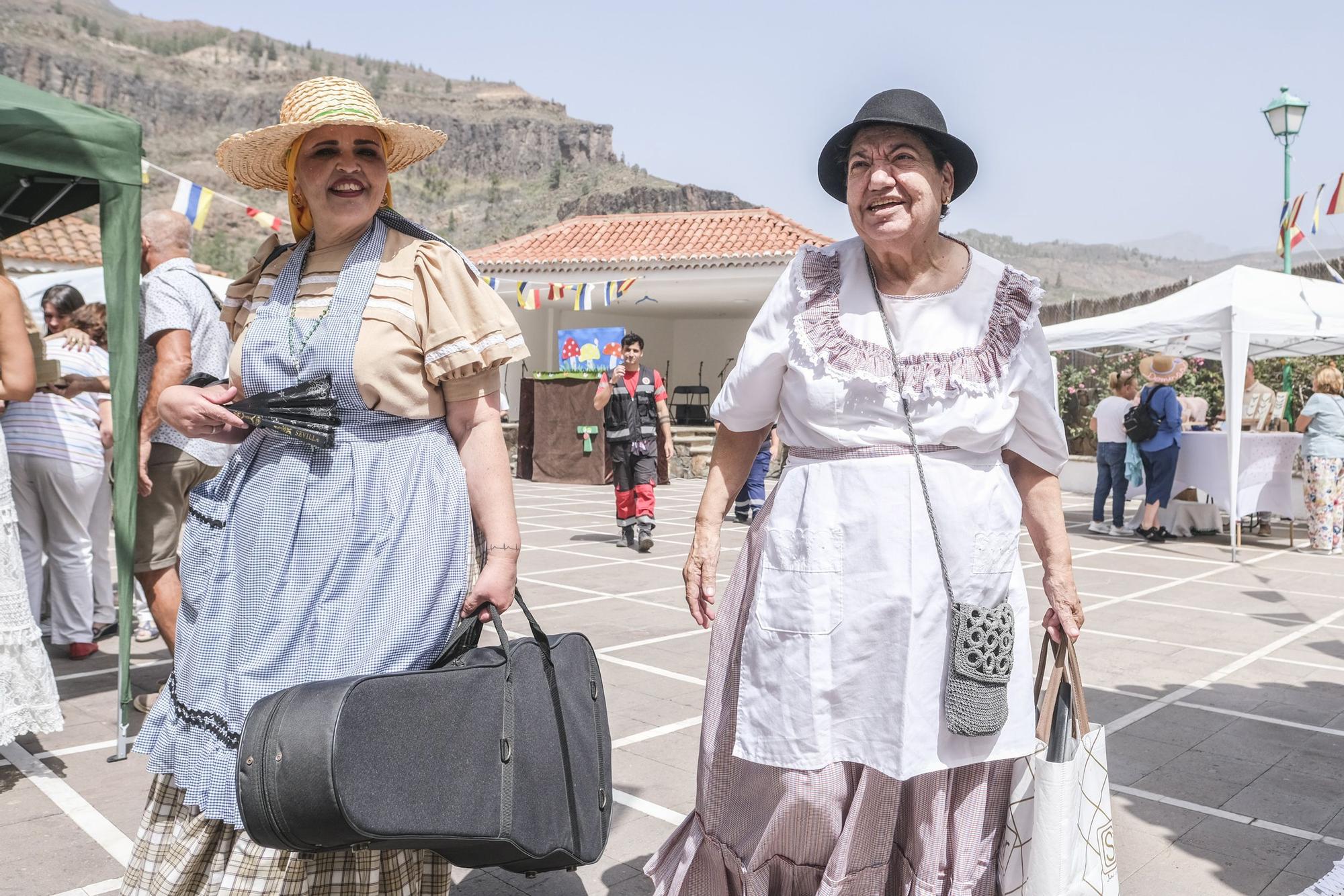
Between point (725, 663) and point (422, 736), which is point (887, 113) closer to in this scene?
point (725, 663)

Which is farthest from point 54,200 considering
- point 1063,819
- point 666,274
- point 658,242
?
point 658,242

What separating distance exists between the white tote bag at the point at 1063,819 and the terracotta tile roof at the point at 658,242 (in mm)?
17118

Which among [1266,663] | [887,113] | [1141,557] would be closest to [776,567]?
[887,113]

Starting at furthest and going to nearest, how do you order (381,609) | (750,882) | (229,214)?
(229,214), (750,882), (381,609)

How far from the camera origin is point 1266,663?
Answer: 5922 millimetres

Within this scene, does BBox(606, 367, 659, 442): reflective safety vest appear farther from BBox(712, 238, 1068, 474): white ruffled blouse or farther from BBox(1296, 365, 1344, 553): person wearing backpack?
BBox(712, 238, 1068, 474): white ruffled blouse

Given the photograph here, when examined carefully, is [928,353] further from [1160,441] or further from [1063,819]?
[1160,441]

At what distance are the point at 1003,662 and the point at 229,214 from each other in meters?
92.8

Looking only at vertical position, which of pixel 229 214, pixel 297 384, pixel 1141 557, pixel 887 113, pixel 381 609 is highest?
pixel 229 214

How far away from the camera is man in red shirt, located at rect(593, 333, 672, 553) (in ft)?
32.4

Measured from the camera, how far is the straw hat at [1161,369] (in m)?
11.1

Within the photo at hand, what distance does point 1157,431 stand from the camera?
445 inches

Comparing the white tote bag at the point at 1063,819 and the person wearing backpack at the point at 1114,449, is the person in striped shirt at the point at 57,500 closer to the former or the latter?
the white tote bag at the point at 1063,819

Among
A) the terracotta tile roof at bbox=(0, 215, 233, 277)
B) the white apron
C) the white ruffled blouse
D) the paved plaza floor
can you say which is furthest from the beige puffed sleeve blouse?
the terracotta tile roof at bbox=(0, 215, 233, 277)
